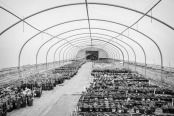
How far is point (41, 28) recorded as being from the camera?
1300cm

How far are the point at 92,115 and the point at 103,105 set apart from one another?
108 cm

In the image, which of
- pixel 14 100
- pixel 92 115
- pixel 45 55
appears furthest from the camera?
pixel 45 55

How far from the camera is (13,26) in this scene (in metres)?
10.1

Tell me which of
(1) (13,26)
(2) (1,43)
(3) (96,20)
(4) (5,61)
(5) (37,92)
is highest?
(3) (96,20)

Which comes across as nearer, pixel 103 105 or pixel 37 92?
pixel 103 105

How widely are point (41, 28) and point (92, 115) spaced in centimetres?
923

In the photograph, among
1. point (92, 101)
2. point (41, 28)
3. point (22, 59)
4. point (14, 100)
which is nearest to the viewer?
point (92, 101)

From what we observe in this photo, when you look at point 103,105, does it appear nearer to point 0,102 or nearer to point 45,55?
point 0,102

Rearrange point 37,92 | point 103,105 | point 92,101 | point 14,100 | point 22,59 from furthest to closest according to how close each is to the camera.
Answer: point 22,59 < point 37,92 < point 14,100 < point 92,101 < point 103,105

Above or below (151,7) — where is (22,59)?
below

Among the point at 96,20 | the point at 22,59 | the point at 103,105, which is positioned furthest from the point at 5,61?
the point at 103,105

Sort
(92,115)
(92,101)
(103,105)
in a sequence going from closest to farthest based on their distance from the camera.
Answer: (92,115), (103,105), (92,101)

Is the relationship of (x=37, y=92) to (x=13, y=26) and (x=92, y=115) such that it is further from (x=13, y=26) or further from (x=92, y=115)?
(x=92, y=115)

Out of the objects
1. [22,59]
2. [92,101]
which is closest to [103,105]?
[92,101]
